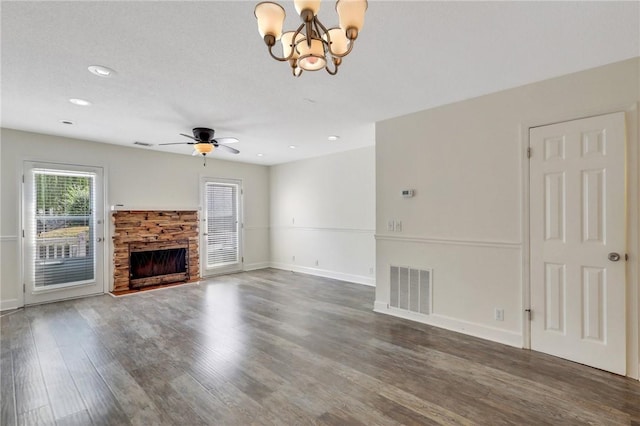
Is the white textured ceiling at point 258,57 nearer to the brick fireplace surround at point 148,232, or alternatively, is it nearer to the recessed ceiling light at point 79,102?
the recessed ceiling light at point 79,102

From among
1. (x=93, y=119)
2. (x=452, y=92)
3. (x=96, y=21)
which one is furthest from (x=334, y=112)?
(x=93, y=119)

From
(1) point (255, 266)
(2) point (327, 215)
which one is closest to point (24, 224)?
(1) point (255, 266)

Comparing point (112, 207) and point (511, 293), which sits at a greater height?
point (112, 207)

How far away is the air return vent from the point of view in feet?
12.5

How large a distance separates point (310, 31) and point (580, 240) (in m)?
2.96

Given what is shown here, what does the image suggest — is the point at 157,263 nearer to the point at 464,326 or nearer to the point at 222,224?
the point at 222,224

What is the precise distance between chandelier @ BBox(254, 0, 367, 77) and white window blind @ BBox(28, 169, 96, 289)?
16.9 ft

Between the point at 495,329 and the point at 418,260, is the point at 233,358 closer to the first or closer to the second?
the point at 418,260

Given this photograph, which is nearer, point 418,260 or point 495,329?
point 495,329

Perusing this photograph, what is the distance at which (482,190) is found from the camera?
133 inches

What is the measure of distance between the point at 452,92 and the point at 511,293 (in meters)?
2.19

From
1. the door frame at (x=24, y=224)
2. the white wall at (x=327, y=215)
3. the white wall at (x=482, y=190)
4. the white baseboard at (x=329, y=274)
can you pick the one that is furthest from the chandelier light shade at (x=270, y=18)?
the door frame at (x=24, y=224)

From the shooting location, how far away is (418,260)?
3900mm

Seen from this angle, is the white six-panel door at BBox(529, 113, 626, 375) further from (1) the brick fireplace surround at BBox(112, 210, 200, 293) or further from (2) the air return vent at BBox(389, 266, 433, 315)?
(1) the brick fireplace surround at BBox(112, 210, 200, 293)
